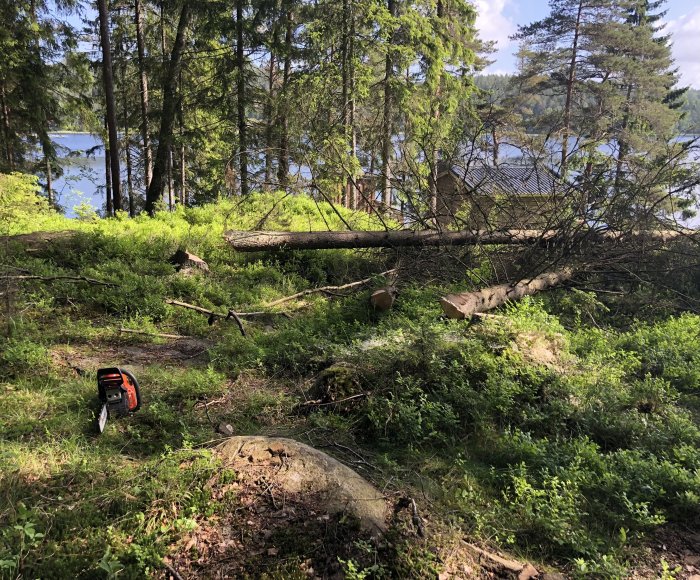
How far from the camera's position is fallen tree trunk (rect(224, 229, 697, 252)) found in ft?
28.9

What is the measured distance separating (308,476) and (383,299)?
402cm

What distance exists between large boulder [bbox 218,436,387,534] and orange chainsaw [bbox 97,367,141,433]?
1089mm

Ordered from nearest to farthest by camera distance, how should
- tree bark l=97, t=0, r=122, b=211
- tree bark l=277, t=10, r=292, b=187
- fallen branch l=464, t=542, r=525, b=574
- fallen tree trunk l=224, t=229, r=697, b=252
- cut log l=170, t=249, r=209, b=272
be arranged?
fallen branch l=464, t=542, r=525, b=574 → cut log l=170, t=249, r=209, b=272 → fallen tree trunk l=224, t=229, r=697, b=252 → tree bark l=97, t=0, r=122, b=211 → tree bark l=277, t=10, r=292, b=187

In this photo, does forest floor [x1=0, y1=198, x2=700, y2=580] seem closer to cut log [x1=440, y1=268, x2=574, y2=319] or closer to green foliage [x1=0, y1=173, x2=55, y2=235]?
cut log [x1=440, y1=268, x2=574, y2=319]

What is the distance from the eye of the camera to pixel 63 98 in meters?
15.5

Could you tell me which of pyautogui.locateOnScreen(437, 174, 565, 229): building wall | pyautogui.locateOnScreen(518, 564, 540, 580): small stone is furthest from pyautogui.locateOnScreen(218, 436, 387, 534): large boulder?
pyautogui.locateOnScreen(437, 174, 565, 229): building wall

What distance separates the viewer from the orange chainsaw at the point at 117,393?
3.81 m

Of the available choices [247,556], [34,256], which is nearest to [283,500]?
[247,556]

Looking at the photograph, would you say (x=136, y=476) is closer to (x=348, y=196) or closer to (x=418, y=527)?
(x=418, y=527)

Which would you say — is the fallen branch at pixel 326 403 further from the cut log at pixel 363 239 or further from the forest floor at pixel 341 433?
the cut log at pixel 363 239

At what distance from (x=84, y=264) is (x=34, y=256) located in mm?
890

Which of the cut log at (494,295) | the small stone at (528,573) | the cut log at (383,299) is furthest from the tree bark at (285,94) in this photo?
the small stone at (528,573)

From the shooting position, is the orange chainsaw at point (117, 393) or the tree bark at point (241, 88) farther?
the tree bark at point (241, 88)

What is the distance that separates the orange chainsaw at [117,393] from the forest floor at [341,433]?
10 centimetres
